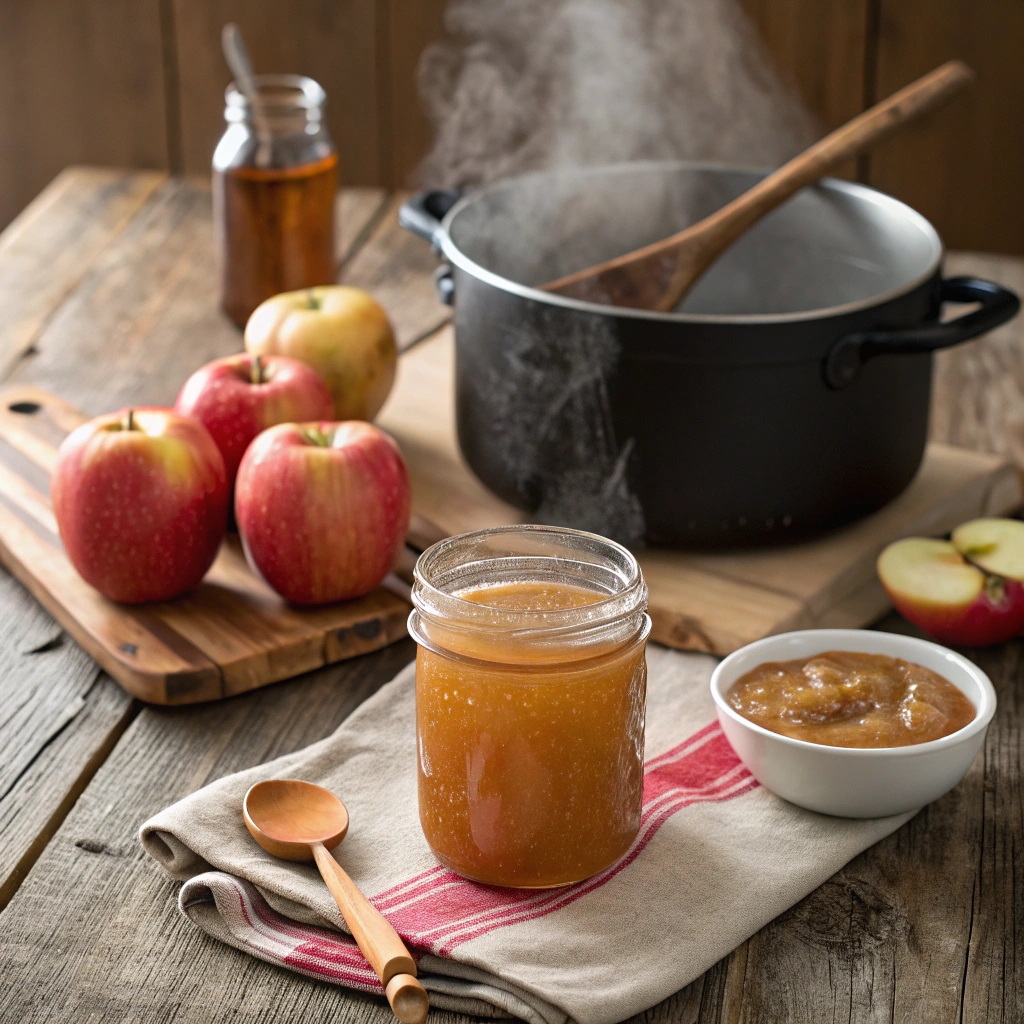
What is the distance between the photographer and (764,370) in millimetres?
1202

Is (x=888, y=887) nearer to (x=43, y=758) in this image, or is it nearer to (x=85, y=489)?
(x=43, y=758)

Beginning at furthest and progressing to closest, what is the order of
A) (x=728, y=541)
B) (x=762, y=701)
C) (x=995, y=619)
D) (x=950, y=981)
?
(x=728, y=541)
(x=995, y=619)
(x=762, y=701)
(x=950, y=981)

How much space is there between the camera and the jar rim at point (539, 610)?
0.85 m

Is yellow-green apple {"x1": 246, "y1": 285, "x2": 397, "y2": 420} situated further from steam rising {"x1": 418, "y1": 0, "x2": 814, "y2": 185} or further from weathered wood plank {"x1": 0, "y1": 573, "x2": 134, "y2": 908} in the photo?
weathered wood plank {"x1": 0, "y1": 573, "x2": 134, "y2": 908}

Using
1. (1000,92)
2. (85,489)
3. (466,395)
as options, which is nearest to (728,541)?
(466,395)

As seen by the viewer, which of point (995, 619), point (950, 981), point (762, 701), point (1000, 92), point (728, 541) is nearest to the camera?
point (950, 981)

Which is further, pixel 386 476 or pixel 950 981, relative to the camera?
pixel 386 476

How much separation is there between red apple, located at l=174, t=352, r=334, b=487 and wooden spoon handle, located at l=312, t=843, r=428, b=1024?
56 cm

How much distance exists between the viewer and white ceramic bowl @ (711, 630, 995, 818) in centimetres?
92

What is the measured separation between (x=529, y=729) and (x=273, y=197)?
3.69 feet

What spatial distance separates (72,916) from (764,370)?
0.72 metres

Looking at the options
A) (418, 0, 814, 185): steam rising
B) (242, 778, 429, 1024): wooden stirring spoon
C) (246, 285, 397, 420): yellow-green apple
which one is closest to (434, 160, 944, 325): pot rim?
(246, 285, 397, 420): yellow-green apple

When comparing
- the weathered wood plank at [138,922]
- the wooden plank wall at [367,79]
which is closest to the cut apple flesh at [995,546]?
the weathered wood plank at [138,922]

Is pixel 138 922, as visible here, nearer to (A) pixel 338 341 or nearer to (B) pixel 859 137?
(A) pixel 338 341
